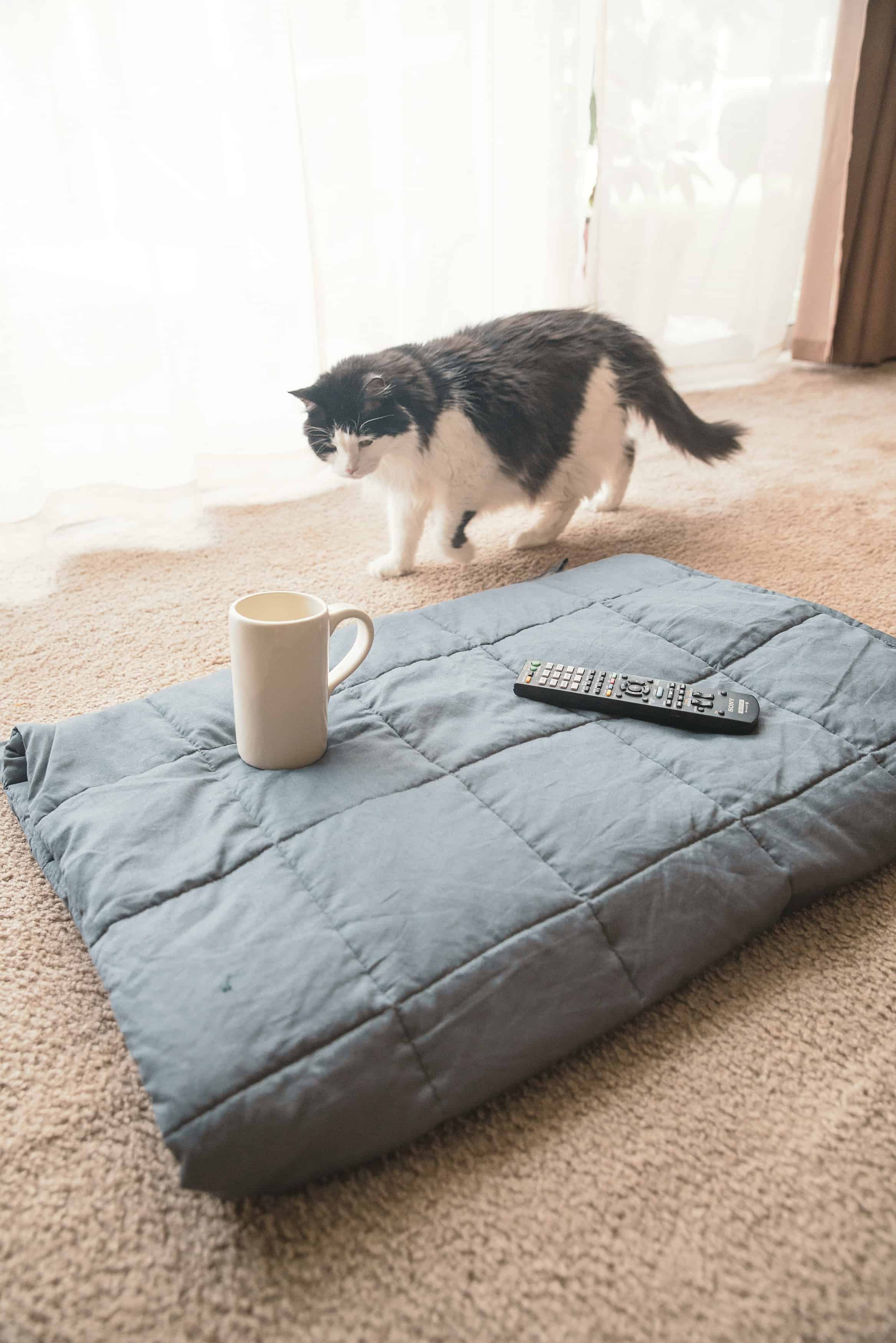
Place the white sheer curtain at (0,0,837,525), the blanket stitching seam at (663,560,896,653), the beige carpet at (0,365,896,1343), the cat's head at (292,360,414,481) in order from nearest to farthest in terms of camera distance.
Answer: the beige carpet at (0,365,896,1343) → the blanket stitching seam at (663,560,896,653) → the cat's head at (292,360,414,481) → the white sheer curtain at (0,0,837,525)

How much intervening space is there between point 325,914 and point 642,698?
0.36m

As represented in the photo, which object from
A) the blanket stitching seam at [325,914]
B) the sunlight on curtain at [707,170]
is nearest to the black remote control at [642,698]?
the blanket stitching seam at [325,914]

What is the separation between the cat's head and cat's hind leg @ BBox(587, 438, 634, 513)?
0.42 meters

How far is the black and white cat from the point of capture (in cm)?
126

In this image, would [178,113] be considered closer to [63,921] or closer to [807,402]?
[63,921]

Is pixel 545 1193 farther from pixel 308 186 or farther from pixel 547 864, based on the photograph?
pixel 308 186

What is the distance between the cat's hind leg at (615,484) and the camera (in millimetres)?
1541

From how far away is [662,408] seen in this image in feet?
4.77

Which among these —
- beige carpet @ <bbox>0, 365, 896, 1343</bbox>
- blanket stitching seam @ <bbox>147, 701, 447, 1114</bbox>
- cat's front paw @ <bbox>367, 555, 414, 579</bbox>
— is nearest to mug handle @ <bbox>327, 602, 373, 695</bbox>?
blanket stitching seam @ <bbox>147, 701, 447, 1114</bbox>

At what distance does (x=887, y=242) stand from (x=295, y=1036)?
8.84 feet

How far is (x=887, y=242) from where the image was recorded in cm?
246

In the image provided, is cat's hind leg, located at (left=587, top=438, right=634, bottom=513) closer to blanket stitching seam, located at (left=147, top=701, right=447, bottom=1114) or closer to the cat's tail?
the cat's tail

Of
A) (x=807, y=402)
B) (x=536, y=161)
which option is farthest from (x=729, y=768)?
(x=807, y=402)

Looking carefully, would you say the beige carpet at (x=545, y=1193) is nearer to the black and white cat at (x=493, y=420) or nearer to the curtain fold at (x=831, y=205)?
the black and white cat at (x=493, y=420)
